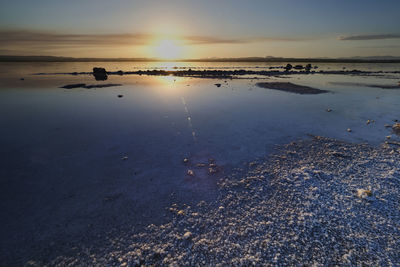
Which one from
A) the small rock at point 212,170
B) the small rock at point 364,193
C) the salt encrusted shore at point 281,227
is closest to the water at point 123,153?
the small rock at point 212,170

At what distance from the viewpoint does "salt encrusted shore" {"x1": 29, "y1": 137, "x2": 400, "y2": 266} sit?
16.1 ft

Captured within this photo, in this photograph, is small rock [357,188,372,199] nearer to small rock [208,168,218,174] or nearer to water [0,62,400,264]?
water [0,62,400,264]

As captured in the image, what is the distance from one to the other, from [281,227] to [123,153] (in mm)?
8459

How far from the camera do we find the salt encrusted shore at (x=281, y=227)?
4.91 meters

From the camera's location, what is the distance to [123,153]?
10.6 metres

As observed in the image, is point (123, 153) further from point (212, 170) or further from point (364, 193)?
point (364, 193)

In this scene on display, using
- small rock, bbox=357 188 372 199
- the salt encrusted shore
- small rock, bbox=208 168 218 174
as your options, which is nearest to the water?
small rock, bbox=208 168 218 174

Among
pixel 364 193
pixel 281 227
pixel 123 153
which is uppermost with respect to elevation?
pixel 123 153

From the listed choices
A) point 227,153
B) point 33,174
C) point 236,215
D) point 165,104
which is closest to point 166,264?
point 236,215

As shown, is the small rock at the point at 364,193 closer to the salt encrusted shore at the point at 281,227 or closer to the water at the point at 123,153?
the salt encrusted shore at the point at 281,227

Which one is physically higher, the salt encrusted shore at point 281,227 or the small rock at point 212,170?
the small rock at point 212,170

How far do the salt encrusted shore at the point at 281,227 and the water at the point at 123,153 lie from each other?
74 centimetres

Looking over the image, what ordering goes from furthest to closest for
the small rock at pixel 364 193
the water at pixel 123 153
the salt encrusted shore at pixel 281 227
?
the small rock at pixel 364 193, the water at pixel 123 153, the salt encrusted shore at pixel 281 227

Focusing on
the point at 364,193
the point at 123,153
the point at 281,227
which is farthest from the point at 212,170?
the point at 364,193
